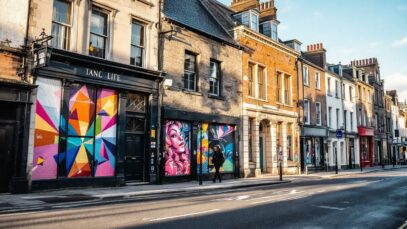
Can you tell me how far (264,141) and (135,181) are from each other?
12.4m

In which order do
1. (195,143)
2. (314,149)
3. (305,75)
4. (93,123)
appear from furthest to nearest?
1. (314,149)
2. (305,75)
3. (195,143)
4. (93,123)

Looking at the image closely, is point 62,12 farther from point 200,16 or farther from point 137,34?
point 200,16

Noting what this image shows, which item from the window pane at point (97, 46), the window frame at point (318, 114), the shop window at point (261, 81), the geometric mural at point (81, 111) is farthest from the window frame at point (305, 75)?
the geometric mural at point (81, 111)

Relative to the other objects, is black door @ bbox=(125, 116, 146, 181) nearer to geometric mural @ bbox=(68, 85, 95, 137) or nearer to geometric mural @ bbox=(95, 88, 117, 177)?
geometric mural @ bbox=(95, 88, 117, 177)

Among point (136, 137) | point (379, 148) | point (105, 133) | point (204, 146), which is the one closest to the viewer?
point (105, 133)


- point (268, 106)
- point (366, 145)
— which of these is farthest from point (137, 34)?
point (366, 145)

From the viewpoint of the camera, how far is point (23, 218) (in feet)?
23.4

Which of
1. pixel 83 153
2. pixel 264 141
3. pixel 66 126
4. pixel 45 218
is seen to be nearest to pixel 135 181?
pixel 83 153

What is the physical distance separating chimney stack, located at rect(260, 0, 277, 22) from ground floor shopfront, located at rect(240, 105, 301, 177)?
7.55 metres

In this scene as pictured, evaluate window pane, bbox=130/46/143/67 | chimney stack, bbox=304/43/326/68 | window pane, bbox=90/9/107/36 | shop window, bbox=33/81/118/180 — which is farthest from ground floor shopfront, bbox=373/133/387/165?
window pane, bbox=90/9/107/36

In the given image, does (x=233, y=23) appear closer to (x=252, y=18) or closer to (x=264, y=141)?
(x=252, y=18)

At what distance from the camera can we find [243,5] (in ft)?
91.3

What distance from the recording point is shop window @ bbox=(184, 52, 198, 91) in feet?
62.7

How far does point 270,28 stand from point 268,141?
28.6 feet
